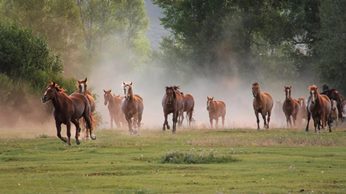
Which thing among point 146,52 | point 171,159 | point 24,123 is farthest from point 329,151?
point 146,52

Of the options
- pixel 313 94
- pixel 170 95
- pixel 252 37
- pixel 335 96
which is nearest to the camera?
pixel 313 94

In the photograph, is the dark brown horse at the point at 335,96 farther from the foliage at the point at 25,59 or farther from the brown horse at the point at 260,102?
the foliage at the point at 25,59

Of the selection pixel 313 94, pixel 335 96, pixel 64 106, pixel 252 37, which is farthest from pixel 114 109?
pixel 252 37

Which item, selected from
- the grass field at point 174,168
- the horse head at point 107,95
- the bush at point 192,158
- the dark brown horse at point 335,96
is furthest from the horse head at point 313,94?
the bush at point 192,158

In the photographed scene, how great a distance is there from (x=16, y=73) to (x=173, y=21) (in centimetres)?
4066

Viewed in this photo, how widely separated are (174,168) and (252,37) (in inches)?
2797

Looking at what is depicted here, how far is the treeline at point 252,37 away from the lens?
83938 millimetres

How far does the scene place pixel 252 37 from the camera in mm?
96875

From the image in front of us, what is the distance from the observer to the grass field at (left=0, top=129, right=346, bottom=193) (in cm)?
2225

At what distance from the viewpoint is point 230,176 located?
24.5 meters

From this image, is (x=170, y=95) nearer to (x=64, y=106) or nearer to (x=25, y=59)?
(x=64, y=106)

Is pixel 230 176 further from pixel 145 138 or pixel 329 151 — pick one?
pixel 145 138

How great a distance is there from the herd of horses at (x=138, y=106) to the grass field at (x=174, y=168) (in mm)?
1747

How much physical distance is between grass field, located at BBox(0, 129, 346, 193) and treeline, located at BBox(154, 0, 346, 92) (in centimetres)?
4170
